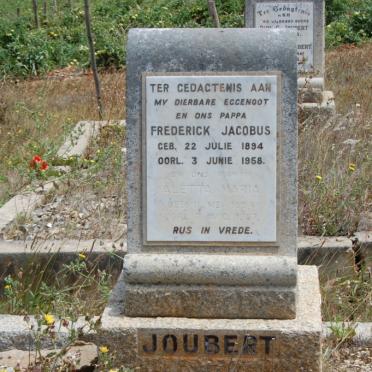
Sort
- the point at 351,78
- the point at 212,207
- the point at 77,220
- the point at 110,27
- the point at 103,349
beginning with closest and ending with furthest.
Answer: the point at 103,349 < the point at 212,207 < the point at 77,220 < the point at 351,78 < the point at 110,27

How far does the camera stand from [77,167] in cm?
683

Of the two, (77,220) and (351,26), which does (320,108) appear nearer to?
(77,220)

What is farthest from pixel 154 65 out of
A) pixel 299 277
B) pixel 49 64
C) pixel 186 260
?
pixel 49 64

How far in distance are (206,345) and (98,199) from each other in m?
2.65

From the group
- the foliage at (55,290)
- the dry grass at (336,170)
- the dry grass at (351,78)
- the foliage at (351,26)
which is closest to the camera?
the foliage at (55,290)

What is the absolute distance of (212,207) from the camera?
11.6ft

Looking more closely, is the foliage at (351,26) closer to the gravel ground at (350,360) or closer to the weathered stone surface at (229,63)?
the gravel ground at (350,360)

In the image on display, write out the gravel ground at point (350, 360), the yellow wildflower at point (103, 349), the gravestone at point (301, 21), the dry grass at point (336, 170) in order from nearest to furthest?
the yellow wildflower at point (103, 349) < the gravel ground at point (350, 360) < the dry grass at point (336, 170) < the gravestone at point (301, 21)

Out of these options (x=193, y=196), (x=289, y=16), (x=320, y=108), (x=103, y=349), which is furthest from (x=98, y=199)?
(x=289, y=16)

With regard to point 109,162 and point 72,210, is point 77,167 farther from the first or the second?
point 72,210

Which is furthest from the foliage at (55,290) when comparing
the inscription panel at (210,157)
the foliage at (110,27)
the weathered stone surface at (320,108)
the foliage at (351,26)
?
the foliage at (351,26)

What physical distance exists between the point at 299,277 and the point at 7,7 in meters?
24.4

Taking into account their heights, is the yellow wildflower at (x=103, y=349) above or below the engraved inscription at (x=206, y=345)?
above

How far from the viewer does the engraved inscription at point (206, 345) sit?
345cm
